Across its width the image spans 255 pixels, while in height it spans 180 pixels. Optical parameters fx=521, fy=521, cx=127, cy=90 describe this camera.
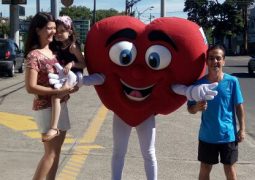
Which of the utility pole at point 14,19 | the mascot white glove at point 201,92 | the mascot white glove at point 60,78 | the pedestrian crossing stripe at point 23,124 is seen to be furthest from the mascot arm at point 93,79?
the utility pole at point 14,19

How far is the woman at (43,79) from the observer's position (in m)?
4.27

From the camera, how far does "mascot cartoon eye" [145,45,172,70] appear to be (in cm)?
448

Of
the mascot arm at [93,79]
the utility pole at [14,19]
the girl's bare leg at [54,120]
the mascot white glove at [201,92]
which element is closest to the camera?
the mascot white glove at [201,92]

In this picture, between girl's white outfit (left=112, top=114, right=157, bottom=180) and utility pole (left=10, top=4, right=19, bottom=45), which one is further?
utility pole (left=10, top=4, right=19, bottom=45)

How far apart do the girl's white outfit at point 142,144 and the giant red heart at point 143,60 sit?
73 mm

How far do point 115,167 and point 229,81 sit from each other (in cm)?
131

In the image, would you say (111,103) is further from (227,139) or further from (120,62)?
(227,139)

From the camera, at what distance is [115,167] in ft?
15.8

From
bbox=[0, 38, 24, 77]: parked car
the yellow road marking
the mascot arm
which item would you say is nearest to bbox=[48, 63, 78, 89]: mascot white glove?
the mascot arm

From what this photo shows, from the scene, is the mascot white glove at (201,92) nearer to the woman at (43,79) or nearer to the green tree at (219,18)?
the woman at (43,79)

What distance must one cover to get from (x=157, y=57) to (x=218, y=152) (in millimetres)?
982

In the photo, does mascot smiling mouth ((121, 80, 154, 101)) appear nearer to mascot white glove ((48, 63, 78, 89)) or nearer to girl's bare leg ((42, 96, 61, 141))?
mascot white glove ((48, 63, 78, 89))

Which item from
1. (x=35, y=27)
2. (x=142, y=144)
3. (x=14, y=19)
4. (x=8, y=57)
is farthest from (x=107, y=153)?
(x=14, y=19)

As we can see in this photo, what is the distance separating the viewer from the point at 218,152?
4.53 m
